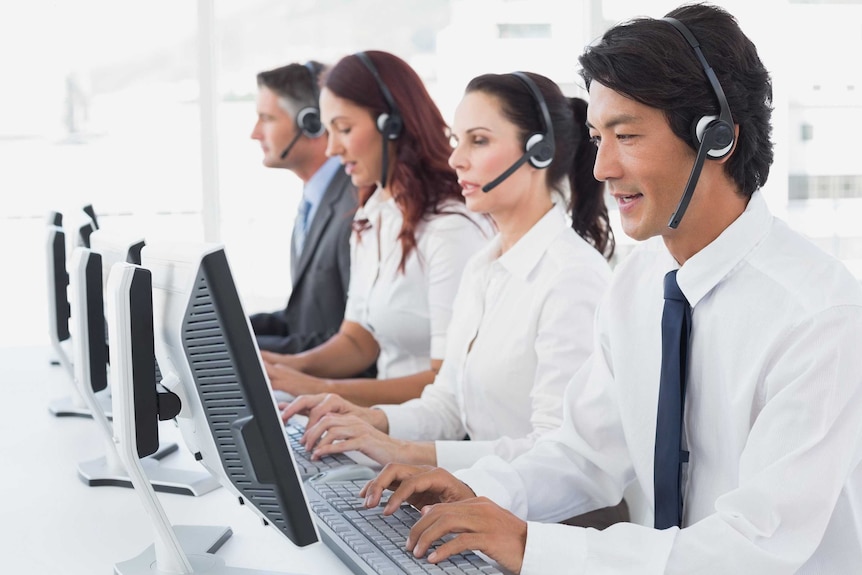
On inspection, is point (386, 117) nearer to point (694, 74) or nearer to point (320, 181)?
point (320, 181)

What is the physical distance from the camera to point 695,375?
1279 millimetres

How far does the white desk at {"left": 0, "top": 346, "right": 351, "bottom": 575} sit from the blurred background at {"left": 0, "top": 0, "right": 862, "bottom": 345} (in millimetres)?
2799

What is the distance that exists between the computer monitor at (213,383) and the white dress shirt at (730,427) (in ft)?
1.00

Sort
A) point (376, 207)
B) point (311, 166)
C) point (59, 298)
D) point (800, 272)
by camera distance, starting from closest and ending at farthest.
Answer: point (800, 272)
point (59, 298)
point (376, 207)
point (311, 166)

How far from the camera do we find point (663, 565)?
3.53 feet

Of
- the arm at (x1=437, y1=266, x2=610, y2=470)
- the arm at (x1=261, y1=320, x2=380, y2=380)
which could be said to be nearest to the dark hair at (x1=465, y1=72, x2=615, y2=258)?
the arm at (x1=437, y1=266, x2=610, y2=470)

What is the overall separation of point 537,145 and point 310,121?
1.36 m

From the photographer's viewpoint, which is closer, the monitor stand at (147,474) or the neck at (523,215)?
the monitor stand at (147,474)

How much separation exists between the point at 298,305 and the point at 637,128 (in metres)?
1.82

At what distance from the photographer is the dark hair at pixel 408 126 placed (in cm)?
247

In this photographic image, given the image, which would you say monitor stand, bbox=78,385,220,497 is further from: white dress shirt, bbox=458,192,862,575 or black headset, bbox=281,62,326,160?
black headset, bbox=281,62,326,160

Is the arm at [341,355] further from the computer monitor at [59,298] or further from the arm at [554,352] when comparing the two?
the arm at [554,352]

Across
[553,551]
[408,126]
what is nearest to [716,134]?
[553,551]

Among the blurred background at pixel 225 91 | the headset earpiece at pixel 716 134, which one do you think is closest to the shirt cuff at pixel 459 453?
the headset earpiece at pixel 716 134
